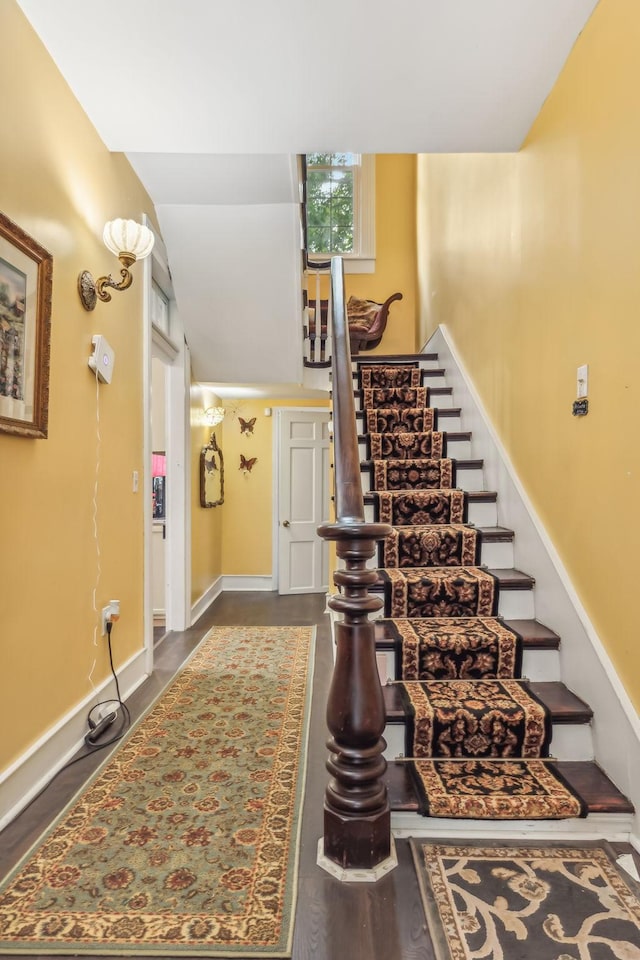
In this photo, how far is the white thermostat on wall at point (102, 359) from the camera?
88.4 inches

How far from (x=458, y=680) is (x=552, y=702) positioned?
1.02 ft

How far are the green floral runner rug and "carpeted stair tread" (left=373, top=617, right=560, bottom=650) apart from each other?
0.56 m

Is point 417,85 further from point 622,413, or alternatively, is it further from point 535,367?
point 622,413

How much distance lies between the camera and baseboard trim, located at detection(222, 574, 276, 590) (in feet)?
18.6

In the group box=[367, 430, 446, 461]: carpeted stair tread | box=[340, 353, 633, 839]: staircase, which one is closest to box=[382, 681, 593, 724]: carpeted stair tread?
box=[340, 353, 633, 839]: staircase

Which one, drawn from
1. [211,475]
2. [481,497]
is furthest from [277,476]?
[481,497]

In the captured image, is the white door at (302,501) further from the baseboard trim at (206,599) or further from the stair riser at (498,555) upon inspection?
the stair riser at (498,555)

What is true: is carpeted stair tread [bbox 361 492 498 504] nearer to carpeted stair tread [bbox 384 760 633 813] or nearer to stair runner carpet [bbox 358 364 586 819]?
stair runner carpet [bbox 358 364 586 819]

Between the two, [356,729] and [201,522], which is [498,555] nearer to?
[356,729]

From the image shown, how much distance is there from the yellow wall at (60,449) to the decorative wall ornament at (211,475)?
1.88 metres

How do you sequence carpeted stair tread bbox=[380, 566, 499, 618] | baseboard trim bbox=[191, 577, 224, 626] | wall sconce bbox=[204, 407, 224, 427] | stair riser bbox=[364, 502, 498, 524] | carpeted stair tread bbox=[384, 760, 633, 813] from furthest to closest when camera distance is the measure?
1. wall sconce bbox=[204, 407, 224, 427]
2. baseboard trim bbox=[191, 577, 224, 626]
3. stair riser bbox=[364, 502, 498, 524]
4. carpeted stair tread bbox=[380, 566, 499, 618]
5. carpeted stair tread bbox=[384, 760, 633, 813]

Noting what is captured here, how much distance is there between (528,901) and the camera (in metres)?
1.24

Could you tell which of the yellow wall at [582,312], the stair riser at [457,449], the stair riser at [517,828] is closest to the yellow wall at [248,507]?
the stair riser at [457,449]

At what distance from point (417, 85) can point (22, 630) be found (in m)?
2.38
